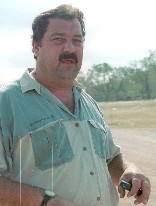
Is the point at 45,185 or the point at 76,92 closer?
the point at 45,185

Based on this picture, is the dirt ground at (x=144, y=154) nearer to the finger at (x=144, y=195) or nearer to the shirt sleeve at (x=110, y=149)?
the shirt sleeve at (x=110, y=149)

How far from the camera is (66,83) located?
316 cm

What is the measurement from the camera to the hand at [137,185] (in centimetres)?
292

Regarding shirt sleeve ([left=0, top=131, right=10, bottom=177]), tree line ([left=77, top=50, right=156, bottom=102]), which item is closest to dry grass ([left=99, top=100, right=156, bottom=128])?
shirt sleeve ([left=0, top=131, right=10, bottom=177])

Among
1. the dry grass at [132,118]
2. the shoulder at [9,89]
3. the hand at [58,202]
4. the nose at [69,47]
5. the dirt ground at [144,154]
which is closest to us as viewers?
the hand at [58,202]

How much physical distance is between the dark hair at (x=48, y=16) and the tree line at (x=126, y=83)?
89859mm

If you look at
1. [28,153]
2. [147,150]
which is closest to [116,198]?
[28,153]

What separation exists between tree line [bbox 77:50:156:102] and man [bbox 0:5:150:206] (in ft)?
295

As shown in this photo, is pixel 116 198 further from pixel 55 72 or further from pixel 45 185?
pixel 55 72

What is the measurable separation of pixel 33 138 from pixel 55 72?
1.57 ft

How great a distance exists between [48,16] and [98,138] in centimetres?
79

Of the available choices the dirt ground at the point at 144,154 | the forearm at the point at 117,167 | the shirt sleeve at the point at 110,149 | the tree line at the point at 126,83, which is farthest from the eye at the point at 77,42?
the tree line at the point at 126,83

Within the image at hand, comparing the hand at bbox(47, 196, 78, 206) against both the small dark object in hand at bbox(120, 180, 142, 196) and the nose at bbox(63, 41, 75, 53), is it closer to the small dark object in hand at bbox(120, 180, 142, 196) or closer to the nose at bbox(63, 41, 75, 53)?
the small dark object in hand at bbox(120, 180, 142, 196)

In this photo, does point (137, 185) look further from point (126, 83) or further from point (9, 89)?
point (126, 83)
